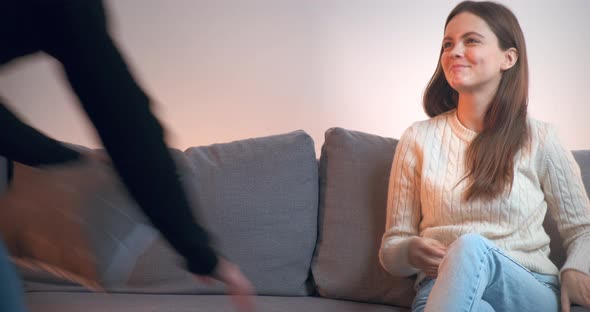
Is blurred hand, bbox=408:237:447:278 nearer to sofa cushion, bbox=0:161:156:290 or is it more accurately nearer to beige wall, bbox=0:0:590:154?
beige wall, bbox=0:0:590:154

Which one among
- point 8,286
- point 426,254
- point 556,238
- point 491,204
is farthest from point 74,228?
point 556,238

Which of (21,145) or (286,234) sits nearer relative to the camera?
(21,145)

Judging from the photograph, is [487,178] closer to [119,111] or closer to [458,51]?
[458,51]

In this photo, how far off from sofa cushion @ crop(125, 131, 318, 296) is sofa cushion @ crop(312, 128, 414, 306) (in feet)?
0.15

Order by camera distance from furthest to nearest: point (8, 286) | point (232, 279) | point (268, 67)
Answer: point (268, 67)
point (232, 279)
point (8, 286)

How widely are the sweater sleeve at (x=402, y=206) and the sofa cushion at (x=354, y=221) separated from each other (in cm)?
11

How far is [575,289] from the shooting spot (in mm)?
1638

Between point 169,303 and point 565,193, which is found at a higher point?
Result: point 565,193

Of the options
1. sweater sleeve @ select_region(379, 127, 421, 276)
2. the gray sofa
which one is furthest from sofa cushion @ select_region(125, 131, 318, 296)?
sweater sleeve @ select_region(379, 127, 421, 276)

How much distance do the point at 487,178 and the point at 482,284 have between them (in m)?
0.37

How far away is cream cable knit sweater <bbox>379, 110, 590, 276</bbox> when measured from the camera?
1.72 m

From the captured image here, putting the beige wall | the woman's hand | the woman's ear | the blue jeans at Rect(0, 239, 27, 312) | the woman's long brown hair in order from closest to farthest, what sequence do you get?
the blue jeans at Rect(0, 239, 27, 312), the woman's hand, the woman's long brown hair, the woman's ear, the beige wall

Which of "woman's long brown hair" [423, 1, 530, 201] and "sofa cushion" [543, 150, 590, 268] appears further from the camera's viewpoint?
"sofa cushion" [543, 150, 590, 268]

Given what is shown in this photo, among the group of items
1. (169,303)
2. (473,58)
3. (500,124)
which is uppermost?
(473,58)
